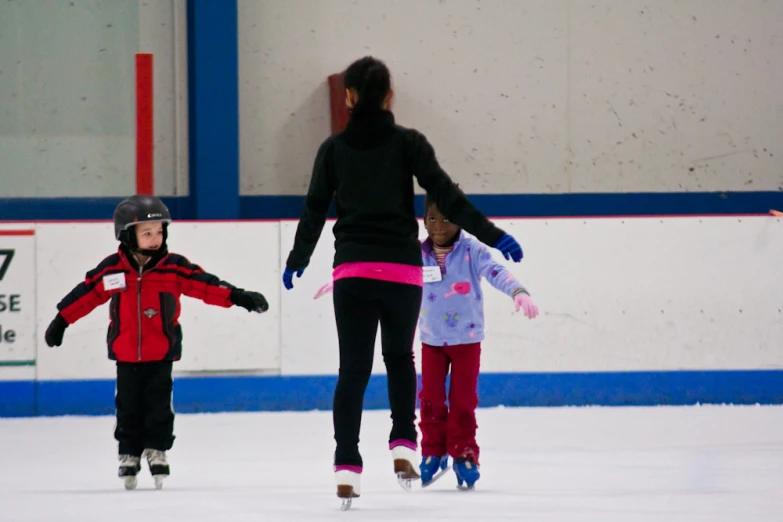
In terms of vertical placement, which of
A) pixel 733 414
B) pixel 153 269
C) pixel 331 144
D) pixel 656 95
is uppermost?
pixel 656 95

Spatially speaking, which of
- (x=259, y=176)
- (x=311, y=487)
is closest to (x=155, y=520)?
(x=311, y=487)

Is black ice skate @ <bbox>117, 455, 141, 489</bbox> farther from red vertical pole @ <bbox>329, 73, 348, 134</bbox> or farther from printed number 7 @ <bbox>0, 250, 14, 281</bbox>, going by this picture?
red vertical pole @ <bbox>329, 73, 348, 134</bbox>

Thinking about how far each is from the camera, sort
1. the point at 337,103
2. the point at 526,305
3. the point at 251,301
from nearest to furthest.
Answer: the point at 526,305, the point at 251,301, the point at 337,103

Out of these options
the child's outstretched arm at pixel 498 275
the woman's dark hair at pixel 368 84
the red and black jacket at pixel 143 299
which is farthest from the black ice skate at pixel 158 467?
the woman's dark hair at pixel 368 84

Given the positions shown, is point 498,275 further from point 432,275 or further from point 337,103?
point 337,103

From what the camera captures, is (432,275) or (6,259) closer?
(432,275)

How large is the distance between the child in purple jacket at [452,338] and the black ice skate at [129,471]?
96 centimetres

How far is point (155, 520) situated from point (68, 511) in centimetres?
36

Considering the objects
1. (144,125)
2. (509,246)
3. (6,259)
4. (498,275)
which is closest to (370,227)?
(509,246)

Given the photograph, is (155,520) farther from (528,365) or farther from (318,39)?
(318,39)

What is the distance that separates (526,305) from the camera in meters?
3.82

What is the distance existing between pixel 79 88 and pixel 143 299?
14.1ft

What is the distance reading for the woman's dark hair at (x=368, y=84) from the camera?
3439mm

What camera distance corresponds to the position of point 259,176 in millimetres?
8258
